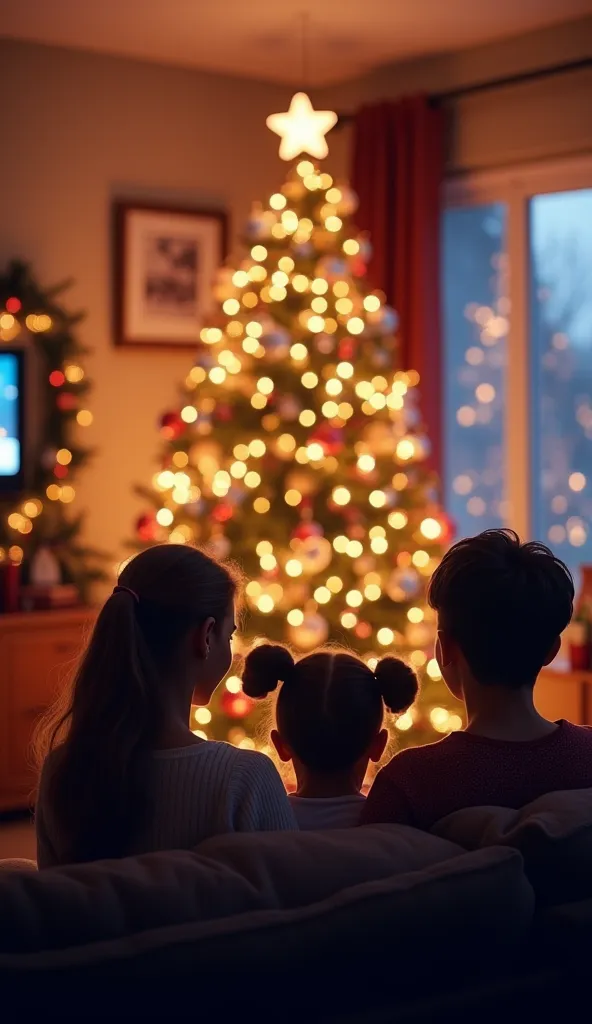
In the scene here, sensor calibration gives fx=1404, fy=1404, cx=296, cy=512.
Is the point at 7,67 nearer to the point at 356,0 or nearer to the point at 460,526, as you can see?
the point at 356,0

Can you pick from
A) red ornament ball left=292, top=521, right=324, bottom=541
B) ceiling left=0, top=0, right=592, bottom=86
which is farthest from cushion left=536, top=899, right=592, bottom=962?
ceiling left=0, top=0, right=592, bottom=86

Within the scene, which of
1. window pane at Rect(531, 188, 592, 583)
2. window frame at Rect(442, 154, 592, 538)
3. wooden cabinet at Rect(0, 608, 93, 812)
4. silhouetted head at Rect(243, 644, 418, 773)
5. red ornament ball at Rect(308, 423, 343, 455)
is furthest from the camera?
window frame at Rect(442, 154, 592, 538)

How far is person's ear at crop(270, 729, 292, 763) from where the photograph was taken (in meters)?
2.04

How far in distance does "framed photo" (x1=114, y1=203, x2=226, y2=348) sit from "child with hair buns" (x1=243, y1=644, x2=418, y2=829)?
4144 millimetres

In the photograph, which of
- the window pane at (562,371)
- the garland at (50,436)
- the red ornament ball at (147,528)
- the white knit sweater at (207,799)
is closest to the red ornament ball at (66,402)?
the garland at (50,436)

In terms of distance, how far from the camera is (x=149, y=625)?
1916 mm

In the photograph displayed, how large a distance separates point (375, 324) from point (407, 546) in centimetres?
84

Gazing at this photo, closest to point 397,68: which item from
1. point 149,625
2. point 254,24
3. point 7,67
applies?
point 254,24

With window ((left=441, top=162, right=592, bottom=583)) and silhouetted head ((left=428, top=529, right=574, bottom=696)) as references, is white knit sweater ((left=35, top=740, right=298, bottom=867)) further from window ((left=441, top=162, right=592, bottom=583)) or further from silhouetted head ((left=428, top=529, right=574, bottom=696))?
window ((left=441, top=162, right=592, bottom=583))

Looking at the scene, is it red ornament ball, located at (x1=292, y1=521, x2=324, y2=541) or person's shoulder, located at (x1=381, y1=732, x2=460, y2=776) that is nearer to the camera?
person's shoulder, located at (x1=381, y1=732, x2=460, y2=776)

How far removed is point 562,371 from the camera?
18.5 feet

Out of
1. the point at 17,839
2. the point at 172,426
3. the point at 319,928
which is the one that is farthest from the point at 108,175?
the point at 319,928

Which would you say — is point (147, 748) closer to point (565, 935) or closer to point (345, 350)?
point (565, 935)

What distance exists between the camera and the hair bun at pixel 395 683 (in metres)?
2.04
